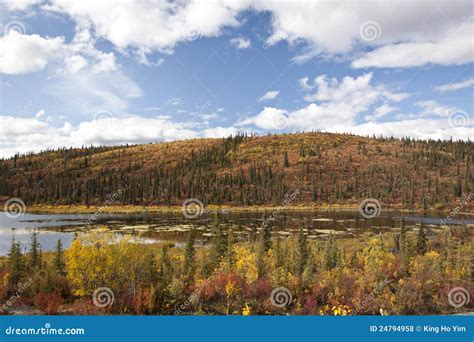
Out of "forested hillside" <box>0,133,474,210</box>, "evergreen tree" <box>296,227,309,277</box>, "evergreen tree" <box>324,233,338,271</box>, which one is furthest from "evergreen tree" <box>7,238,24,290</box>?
"forested hillside" <box>0,133,474,210</box>

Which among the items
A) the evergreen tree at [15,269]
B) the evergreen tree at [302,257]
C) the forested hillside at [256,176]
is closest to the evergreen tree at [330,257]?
the evergreen tree at [302,257]

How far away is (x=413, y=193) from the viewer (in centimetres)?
11344

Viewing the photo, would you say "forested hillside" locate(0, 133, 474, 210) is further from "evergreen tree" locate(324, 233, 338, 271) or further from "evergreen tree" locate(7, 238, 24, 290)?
"evergreen tree" locate(7, 238, 24, 290)

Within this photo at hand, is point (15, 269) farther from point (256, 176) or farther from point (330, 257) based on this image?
point (256, 176)

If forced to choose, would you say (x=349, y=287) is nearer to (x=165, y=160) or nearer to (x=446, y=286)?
(x=446, y=286)

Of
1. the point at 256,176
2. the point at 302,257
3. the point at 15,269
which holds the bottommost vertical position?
the point at 302,257

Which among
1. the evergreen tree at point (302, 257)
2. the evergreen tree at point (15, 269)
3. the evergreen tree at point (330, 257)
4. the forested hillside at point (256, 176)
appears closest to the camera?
the evergreen tree at point (15, 269)

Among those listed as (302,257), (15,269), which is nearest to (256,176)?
(302,257)

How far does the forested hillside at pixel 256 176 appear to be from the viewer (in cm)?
11881

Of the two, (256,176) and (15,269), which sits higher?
(256,176)

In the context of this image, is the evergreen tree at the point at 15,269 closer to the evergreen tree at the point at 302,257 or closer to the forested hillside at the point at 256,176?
the evergreen tree at the point at 302,257

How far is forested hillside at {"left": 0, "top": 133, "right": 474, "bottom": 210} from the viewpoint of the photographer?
390 feet

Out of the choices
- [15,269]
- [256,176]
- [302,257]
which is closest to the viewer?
[15,269]

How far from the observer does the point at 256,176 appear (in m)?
145
